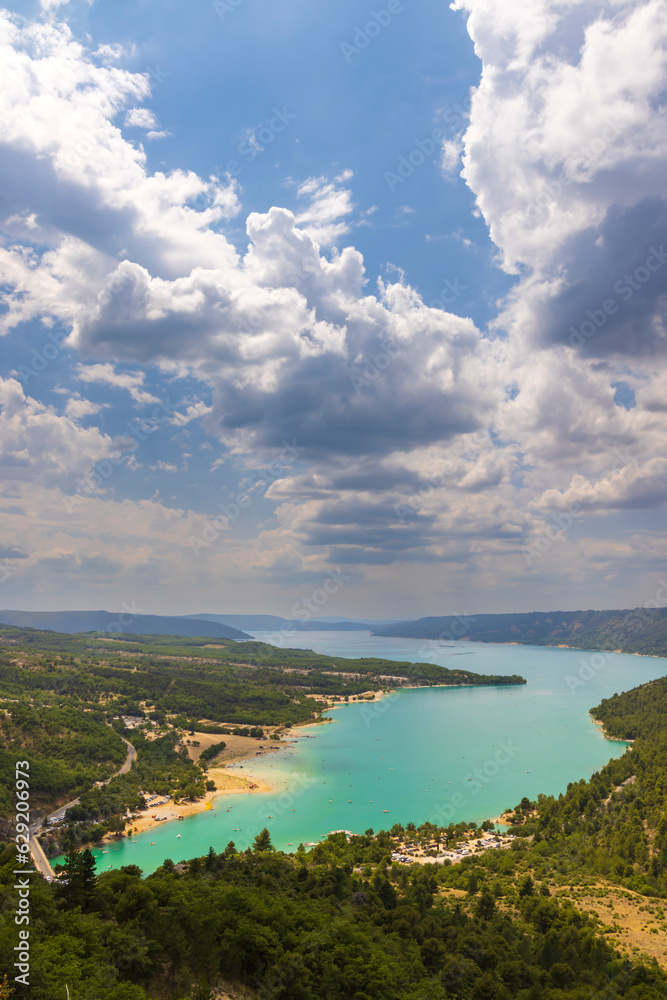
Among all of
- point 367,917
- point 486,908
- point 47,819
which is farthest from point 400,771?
point 367,917

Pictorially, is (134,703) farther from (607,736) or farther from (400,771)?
(607,736)

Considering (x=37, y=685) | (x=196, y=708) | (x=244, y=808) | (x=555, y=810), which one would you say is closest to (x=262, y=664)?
(x=196, y=708)

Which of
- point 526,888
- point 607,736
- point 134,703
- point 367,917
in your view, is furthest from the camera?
point 134,703

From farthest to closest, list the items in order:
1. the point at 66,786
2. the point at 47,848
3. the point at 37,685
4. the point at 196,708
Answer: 1. the point at 196,708
2. the point at 37,685
3. the point at 66,786
4. the point at 47,848

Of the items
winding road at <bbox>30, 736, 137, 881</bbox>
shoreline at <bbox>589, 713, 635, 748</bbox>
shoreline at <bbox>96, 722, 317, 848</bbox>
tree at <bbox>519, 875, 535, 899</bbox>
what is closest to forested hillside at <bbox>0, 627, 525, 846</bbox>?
winding road at <bbox>30, 736, 137, 881</bbox>

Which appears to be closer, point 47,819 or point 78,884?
point 78,884

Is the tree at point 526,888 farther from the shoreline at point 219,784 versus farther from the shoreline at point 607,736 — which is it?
the shoreline at point 607,736

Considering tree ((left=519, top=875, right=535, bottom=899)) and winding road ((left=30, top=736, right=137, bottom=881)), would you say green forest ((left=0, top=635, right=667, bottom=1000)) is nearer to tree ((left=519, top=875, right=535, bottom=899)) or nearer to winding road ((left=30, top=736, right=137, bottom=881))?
tree ((left=519, top=875, right=535, bottom=899))

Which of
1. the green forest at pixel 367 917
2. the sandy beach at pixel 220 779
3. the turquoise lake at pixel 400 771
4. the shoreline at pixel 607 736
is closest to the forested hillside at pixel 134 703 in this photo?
the sandy beach at pixel 220 779

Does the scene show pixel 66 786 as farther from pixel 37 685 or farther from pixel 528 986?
pixel 528 986
